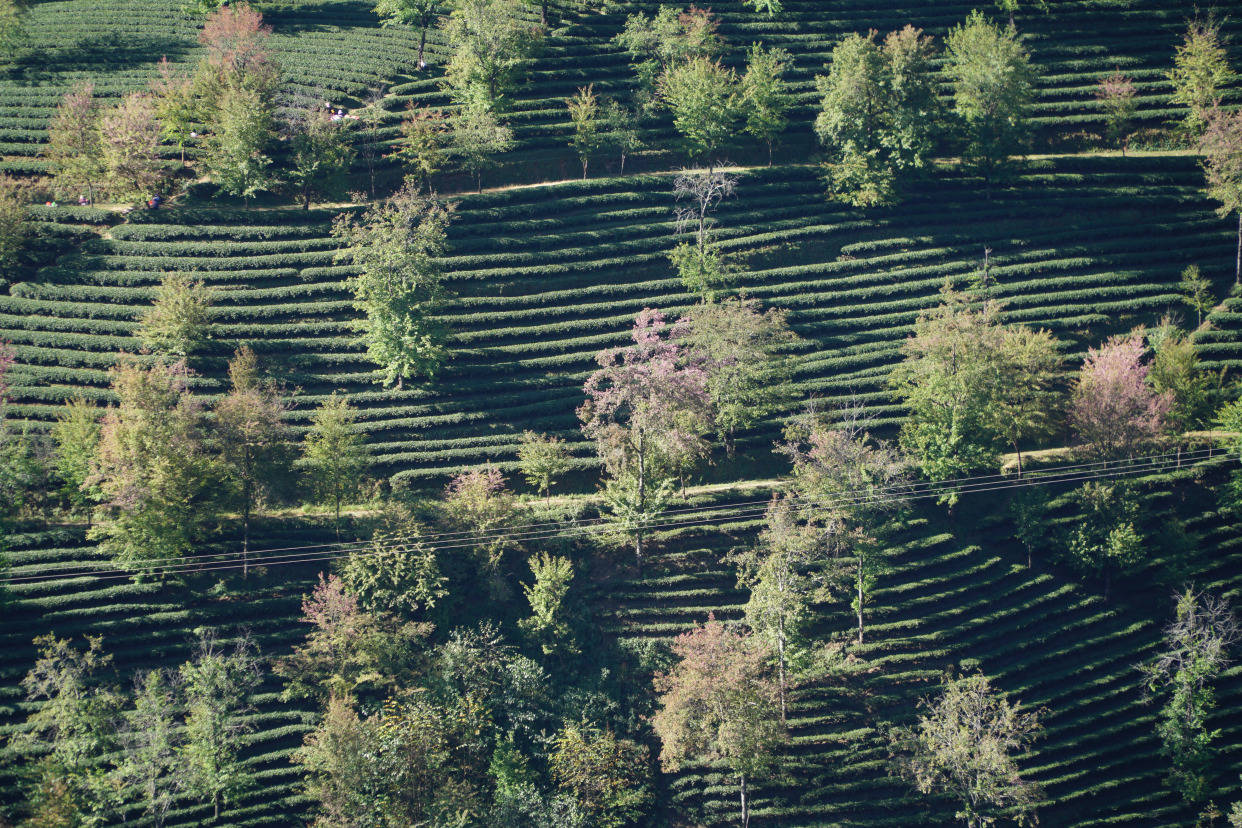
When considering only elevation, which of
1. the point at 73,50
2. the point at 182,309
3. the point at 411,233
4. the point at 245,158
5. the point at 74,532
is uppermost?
the point at 73,50

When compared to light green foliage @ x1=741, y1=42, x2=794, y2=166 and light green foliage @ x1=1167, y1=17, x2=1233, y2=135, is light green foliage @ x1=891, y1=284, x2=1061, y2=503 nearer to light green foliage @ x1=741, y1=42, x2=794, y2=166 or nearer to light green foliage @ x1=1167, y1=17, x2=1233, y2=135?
light green foliage @ x1=741, y1=42, x2=794, y2=166

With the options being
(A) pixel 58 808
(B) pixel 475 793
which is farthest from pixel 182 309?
(B) pixel 475 793

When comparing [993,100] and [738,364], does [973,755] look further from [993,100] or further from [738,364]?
[993,100]

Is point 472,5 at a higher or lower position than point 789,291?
higher

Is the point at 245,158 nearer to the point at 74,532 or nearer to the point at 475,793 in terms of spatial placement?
the point at 74,532

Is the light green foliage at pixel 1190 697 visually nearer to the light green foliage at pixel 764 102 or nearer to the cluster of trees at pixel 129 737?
the light green foliage at pixel 764 102

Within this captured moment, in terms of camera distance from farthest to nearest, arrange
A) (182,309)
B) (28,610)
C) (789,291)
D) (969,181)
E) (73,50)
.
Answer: (73,50) → (969,181) → (789,291) → (182,309) → (28,610)

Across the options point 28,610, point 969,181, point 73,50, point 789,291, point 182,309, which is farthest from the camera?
point 73,50
